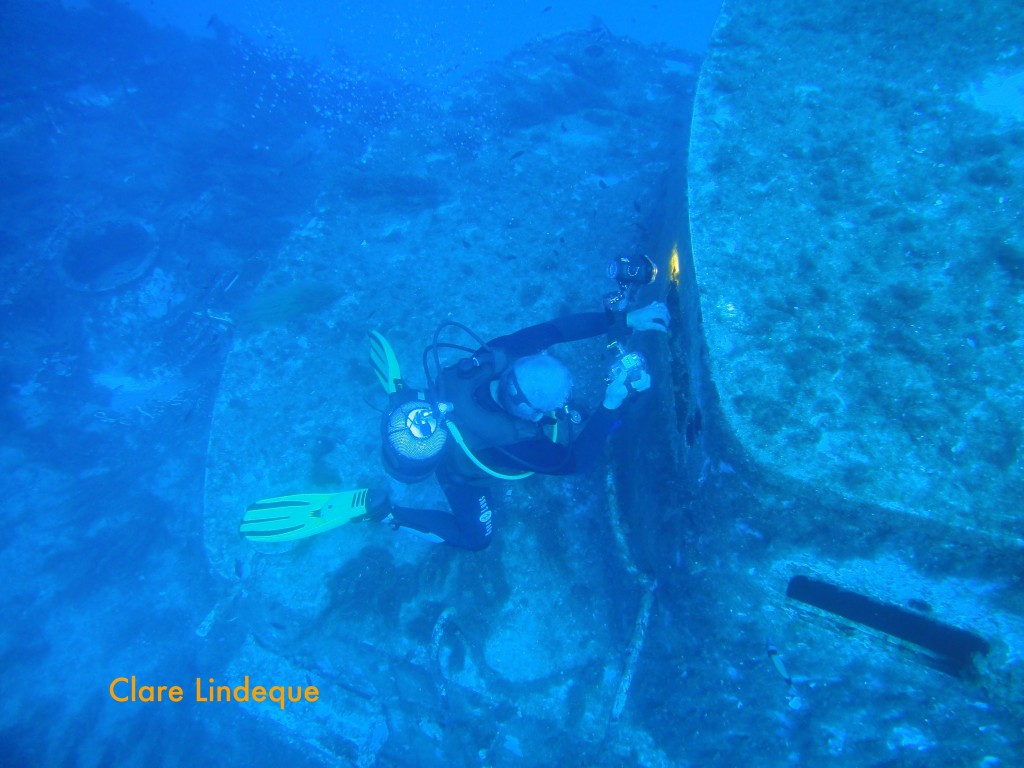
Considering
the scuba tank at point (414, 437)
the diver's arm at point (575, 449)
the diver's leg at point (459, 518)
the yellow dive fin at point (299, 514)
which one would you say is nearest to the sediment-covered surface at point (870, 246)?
the diver's arm at point (575, 449)

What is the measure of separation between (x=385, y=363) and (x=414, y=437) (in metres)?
1.47

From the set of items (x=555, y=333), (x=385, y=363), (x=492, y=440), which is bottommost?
(x=492, y=440)

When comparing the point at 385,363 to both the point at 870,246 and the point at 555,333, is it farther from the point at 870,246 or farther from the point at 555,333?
the point at 870,246

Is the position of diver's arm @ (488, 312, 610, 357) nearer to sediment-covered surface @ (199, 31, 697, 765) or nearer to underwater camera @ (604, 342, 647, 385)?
underwater camera @ (604, 342, 647, 385)

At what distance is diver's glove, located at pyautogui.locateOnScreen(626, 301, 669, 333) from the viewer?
3.39m

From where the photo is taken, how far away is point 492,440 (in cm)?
377

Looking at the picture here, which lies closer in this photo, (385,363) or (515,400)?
(515,400)

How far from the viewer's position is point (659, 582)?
10.8 feet

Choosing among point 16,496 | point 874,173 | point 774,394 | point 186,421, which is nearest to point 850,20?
point 874,173

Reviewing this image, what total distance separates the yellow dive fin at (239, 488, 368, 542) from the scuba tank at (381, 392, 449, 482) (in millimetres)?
949

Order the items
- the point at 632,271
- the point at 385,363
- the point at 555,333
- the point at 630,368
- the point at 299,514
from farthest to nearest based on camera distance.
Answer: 1. the point at 385,363
2. the point at 299,514
3. the point at 555,333
4. the point at 632,271
5. the point at 630,368

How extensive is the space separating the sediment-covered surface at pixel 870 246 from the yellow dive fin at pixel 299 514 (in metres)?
3.16

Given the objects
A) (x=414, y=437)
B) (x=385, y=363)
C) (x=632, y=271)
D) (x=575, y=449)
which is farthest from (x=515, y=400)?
(x=385, y=363)

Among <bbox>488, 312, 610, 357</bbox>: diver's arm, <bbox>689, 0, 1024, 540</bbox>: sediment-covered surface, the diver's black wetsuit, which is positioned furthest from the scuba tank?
<bbox>689, 0, 1024, 540</bbox>: sediment-covered surface
